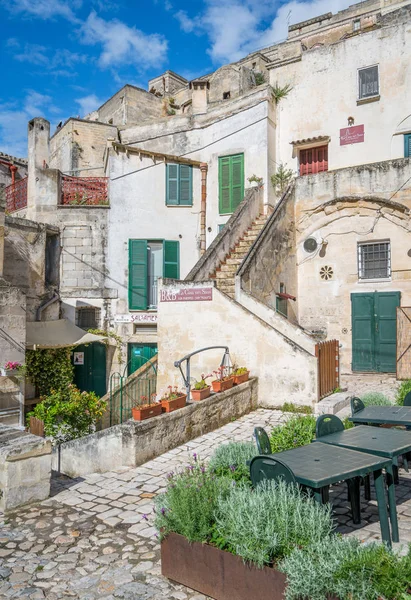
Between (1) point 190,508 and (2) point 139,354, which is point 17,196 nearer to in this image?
(2) point 139,354

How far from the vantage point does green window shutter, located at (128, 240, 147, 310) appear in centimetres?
1753

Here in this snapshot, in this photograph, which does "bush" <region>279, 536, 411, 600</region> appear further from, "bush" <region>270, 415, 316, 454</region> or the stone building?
the stone building

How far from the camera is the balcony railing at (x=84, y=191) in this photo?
18.0 meters

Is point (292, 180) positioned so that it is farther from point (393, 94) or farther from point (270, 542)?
Answer: point (270, 542)

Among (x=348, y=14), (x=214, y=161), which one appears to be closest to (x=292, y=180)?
(x=214, y=161)

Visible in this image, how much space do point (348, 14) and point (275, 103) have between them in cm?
2313

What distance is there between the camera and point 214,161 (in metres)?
18.1

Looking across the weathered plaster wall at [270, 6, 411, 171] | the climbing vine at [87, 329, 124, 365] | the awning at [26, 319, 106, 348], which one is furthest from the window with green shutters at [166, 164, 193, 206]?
the awning at [26, 319, 106, 348]

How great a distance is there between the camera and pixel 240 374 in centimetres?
1048

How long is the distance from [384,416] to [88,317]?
13.3 metres

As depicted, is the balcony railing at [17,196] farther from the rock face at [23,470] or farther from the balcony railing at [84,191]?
the rock face at [23,470]

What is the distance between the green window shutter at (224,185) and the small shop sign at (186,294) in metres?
6.17

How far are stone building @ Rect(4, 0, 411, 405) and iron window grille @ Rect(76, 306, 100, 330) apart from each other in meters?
0.05

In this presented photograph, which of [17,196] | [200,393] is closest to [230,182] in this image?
[17,196]
